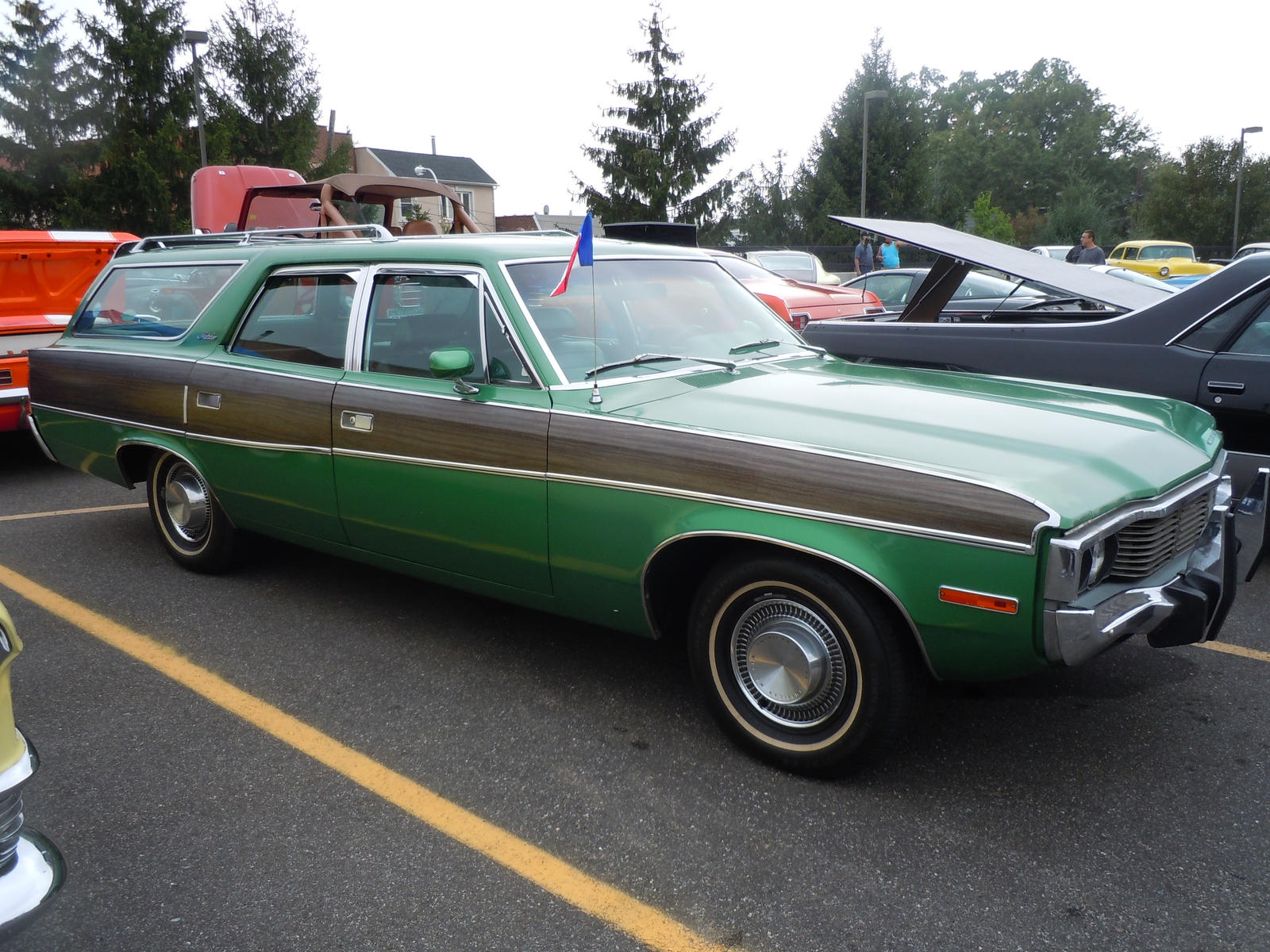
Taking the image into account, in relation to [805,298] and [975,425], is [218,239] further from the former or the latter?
[805,298]

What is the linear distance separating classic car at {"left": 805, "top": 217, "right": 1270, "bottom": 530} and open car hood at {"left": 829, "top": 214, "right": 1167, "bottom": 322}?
12 millimetres

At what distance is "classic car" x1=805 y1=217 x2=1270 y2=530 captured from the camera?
4.52 metres

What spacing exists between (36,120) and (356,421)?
29.1 metres

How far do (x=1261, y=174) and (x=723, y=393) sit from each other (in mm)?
50884

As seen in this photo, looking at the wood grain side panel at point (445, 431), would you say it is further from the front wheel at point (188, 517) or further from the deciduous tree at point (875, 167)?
the deciduous tree at point (875, 167)

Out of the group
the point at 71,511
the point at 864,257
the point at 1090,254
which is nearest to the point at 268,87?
the point at 864,257

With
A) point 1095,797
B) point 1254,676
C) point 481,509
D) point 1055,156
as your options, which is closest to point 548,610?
point 481,509

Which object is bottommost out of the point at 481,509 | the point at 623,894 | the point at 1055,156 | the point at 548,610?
the point at 623,894

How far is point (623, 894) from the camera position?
2602 mm

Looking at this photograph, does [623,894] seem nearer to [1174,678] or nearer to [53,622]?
[1174,678]

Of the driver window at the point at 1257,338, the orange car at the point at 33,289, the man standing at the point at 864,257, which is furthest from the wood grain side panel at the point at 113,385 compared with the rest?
the man standing at the point at 864,257

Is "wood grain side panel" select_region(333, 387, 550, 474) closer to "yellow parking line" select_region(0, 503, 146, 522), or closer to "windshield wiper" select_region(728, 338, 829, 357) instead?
"windshield wiper" select_region(728, 338, 829, 357)

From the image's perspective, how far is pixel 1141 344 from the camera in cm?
483

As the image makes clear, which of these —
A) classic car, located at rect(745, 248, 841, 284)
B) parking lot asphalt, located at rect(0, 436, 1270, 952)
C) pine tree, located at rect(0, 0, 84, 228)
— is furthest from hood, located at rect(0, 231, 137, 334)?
pine tree, located at rect(0, 0, 84, 228)
